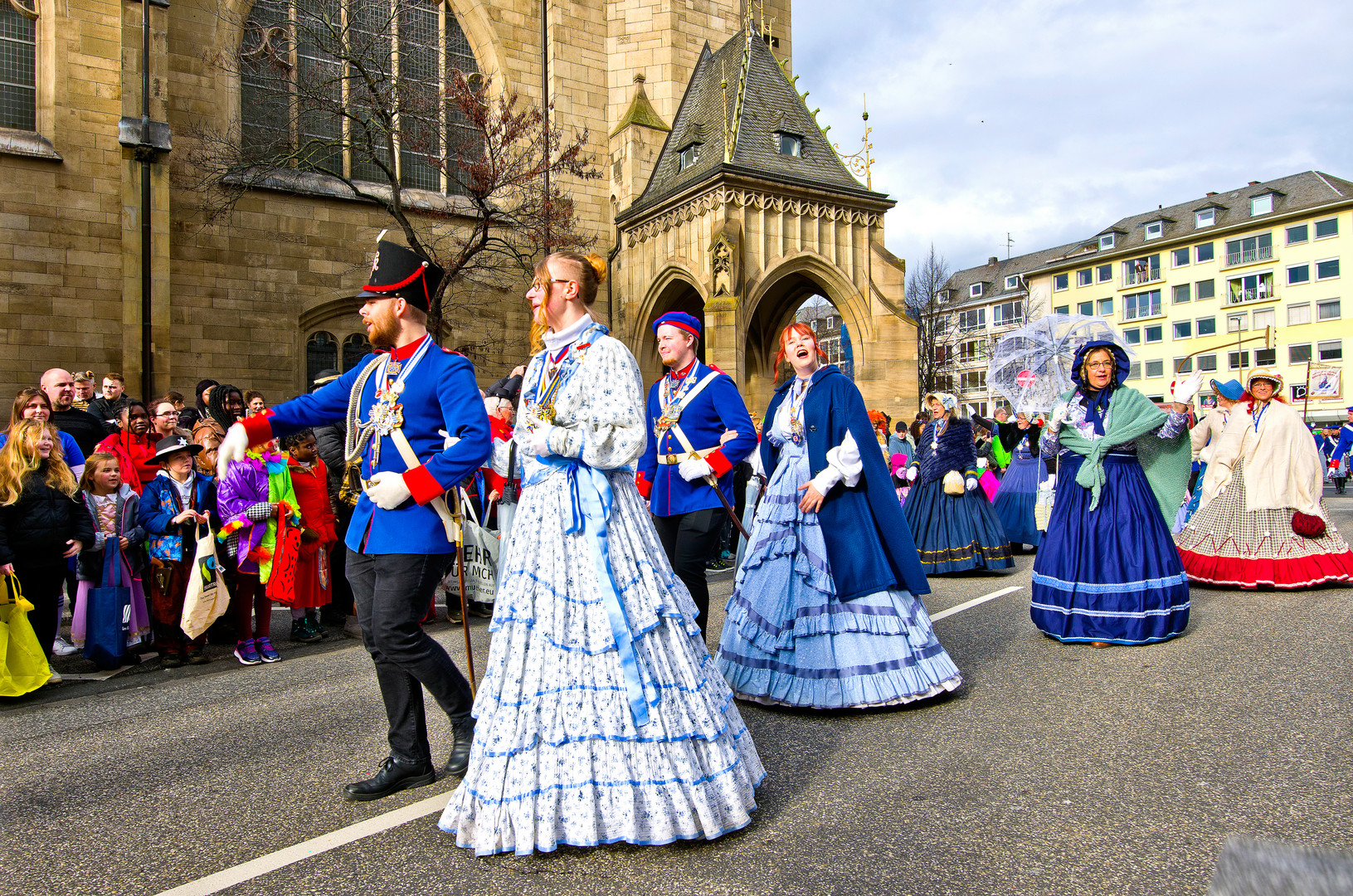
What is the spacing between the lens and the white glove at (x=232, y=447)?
10.5ft

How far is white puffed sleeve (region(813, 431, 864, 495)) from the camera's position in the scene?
4.59 meters

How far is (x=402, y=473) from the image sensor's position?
3254 millimetres

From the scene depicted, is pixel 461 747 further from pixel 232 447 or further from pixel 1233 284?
pixel 1233 284

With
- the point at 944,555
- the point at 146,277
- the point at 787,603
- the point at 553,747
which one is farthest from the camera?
the point at 146,277

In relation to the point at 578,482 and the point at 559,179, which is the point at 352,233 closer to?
the point at 559,179

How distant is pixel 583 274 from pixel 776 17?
864 inches

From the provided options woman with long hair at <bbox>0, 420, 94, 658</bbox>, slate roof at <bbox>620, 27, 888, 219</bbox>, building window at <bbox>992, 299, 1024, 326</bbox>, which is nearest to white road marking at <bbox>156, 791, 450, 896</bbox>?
woman with long hair at <bbox>0, 420, 94, 658</bbox>

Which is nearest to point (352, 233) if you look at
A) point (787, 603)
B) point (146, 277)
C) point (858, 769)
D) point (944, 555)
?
point (146, 277)

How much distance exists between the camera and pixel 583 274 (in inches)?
131

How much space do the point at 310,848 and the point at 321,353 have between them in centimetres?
1503

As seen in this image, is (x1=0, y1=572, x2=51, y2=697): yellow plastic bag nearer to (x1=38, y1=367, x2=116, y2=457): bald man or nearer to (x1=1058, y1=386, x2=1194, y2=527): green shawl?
(x1=38, y1=367, x2=116, y2=457): bald man

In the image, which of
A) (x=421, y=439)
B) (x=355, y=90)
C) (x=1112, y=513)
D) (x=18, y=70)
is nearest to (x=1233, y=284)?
(x=355, y=90)

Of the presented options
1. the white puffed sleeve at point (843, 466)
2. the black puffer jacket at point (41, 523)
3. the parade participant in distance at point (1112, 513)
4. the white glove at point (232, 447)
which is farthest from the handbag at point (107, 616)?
the parade participant in distance at point (1112, 513)

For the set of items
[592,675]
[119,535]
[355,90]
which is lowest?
[592,675]
